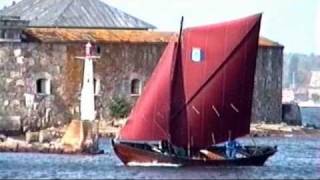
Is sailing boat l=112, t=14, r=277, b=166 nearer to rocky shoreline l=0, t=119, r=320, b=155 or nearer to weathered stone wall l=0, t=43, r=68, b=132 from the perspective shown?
rocky shoreline l=0, t=119, r=320, b=155

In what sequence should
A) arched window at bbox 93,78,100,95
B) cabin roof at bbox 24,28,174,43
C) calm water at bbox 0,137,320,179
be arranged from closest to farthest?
1. calm water at bbox 0,137,320,179
2. cabin roof at bbox 24,28,174,43
3. arched window at bbox 93,78,100,95

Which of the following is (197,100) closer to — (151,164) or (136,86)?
(151,164)

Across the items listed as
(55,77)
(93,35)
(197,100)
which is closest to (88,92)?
(55,77)

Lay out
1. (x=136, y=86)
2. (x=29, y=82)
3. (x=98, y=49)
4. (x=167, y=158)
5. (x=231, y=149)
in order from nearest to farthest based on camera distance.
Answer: (x=167, y=158), (x=231, y=149), (x=29, y=82), (x=98, y=49), (x=136, y=86)

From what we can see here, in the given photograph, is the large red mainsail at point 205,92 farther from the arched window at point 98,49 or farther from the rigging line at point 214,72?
the arched window at point 98,49

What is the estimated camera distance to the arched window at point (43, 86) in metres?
59.6

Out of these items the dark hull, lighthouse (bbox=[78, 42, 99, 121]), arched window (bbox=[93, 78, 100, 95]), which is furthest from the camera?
arched window (bbox=[93, 78, 100, 95])

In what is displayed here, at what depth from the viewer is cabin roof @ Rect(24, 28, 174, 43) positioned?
196ft

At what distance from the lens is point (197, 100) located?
140 ft

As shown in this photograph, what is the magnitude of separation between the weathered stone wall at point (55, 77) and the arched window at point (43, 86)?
0.10 m

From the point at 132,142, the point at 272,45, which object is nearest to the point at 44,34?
the point at 272,45

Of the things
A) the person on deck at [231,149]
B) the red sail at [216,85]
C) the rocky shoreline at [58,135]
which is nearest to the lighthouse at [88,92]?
the rocky shoreline at [58,135]

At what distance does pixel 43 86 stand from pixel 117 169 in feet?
57.8

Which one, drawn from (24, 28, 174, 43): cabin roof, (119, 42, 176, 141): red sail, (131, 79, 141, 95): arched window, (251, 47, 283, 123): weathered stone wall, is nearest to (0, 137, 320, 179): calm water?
(119, 42, 176, 141): red sail
